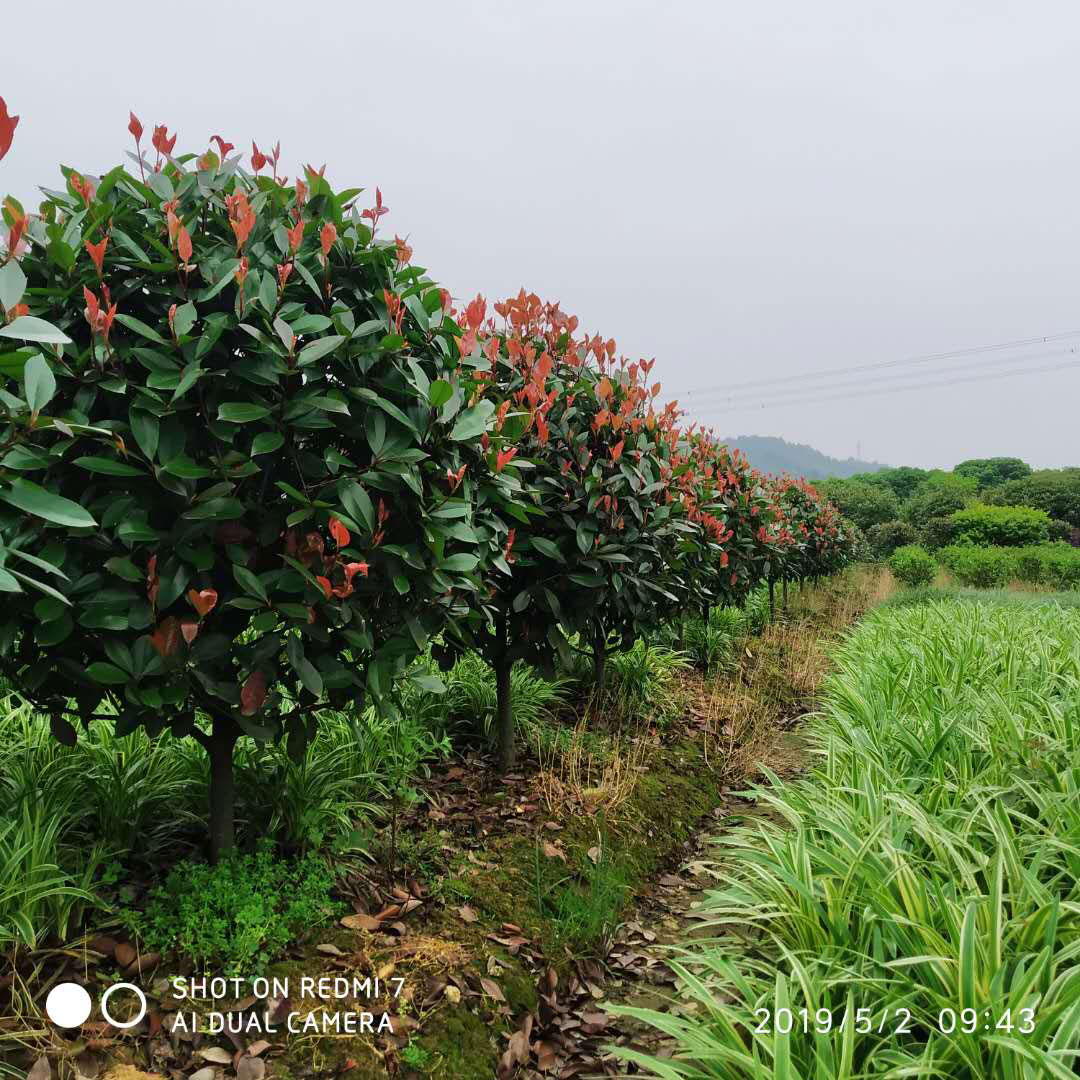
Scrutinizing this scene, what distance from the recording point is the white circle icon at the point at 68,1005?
2.03 m

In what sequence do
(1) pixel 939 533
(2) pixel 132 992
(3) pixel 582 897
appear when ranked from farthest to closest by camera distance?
(1) pixel 939 533, (3) pixel 582 897, (2) pixel 132 992

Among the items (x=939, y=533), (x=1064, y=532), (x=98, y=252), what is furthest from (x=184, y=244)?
(x=1064, y=532)

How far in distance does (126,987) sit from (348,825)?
902 mm

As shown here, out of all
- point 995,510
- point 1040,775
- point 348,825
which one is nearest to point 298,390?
point 348,825

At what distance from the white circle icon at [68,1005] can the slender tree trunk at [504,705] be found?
89.2 inches

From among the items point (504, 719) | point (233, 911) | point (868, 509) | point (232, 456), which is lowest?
point (233, 911)

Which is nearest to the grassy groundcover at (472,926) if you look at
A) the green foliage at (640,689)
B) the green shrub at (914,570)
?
the green foliage at (640,689)

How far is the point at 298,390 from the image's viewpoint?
226 cm

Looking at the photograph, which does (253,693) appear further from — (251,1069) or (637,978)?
(637,978)

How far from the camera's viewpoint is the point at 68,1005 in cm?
Answer: 206

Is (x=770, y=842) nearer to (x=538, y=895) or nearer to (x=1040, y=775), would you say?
(x=538, y=895)

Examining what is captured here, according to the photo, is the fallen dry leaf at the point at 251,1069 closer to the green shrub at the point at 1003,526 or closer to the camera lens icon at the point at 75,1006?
the camera lens icon at the point at 75,1006
